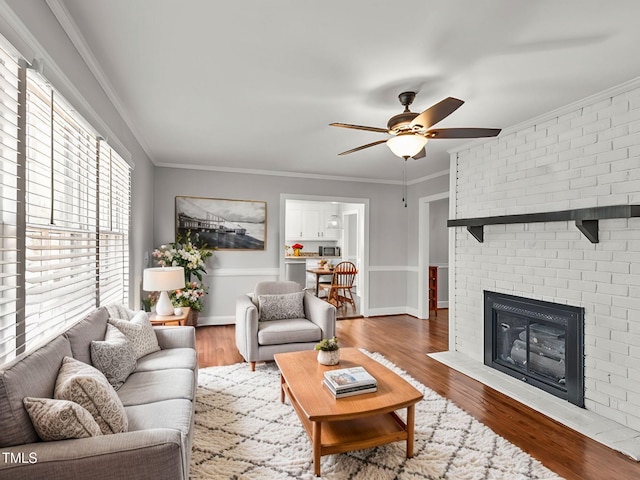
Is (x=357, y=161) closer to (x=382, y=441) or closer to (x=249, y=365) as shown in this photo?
(x=249, y=365)

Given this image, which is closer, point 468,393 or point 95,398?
point 95,398

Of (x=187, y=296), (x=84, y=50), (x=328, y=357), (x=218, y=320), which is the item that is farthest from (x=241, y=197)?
(x=328, y=357)

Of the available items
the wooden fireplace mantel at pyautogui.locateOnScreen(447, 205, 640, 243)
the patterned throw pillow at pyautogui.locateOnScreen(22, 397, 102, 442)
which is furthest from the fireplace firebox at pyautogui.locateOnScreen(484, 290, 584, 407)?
the patterned throw pillow at pyautogui.locateOnScreen(22, 397, 102, 442)

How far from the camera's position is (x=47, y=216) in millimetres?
1820

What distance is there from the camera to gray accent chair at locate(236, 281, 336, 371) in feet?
11.1

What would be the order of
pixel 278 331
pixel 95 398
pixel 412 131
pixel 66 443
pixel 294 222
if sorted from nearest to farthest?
pixel 66 443
pixel 95 398
pixel 412 131
pixel 278 331
pixel 294 222

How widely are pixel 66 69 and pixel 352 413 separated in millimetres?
2427

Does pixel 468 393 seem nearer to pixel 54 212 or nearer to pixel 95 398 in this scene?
pixel 95 398

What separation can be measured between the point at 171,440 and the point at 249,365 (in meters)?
2.34

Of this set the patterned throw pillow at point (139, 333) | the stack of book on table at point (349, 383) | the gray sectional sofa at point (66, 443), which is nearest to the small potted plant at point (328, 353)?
the stack of book on table at point (349, 383)

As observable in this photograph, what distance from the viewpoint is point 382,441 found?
6.51ft

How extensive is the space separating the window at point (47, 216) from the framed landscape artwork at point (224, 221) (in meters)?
2.18

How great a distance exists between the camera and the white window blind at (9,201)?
4.50 feet

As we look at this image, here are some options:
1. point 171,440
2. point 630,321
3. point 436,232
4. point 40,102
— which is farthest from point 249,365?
point 436,232
